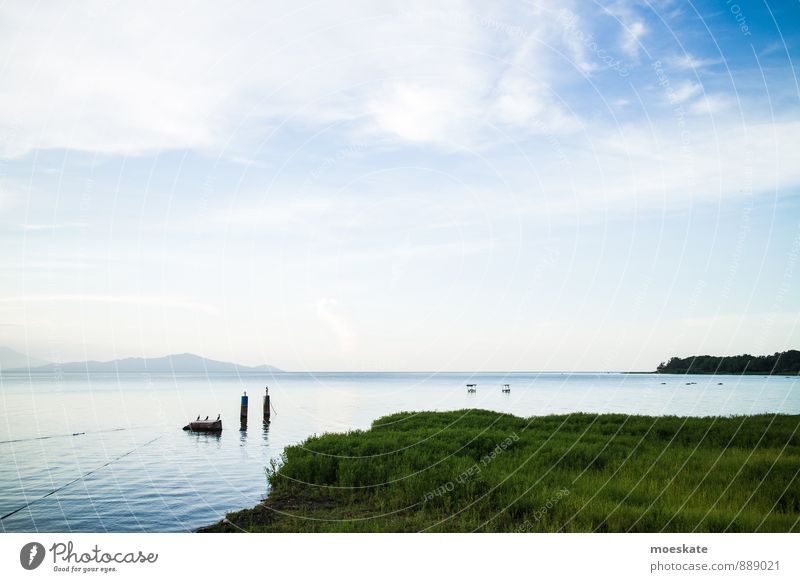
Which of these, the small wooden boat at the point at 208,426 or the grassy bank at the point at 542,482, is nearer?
the grassy bank at the point at 542,482

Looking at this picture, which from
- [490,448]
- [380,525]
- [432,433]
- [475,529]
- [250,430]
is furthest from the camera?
[250,430]

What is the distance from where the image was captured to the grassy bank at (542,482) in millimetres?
11625

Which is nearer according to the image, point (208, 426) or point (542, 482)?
point (542, 482)

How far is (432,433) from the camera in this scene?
81.4ft

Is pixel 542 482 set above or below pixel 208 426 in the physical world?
above

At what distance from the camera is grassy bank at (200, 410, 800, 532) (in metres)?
11.6

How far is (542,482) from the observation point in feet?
49.0

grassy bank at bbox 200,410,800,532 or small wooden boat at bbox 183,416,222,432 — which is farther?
small wooden boat at bbox 183,416,222,432

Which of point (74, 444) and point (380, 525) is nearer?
point (380, 525)
